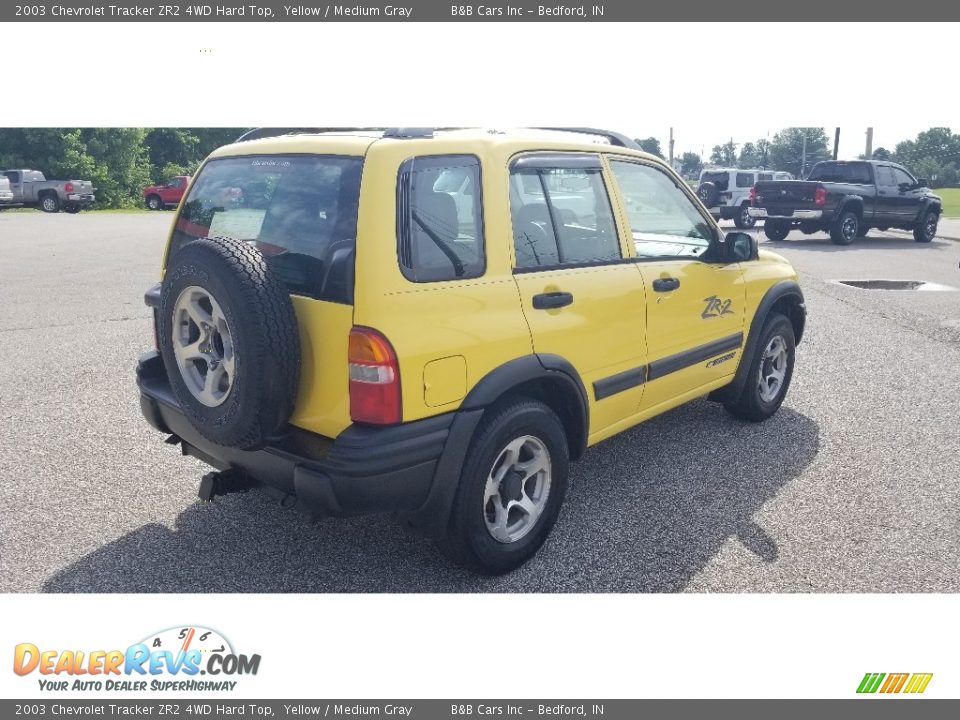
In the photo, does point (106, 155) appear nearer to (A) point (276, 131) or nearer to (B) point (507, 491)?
(A) point (276, 131)

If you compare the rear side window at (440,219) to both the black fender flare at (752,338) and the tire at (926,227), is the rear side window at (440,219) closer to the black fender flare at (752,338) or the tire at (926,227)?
the black fender flare at (752,338)

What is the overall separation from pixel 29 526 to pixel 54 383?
266cm

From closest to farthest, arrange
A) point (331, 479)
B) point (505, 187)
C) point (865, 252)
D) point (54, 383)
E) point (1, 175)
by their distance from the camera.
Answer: point (331, 479), point (505, 187), point (54, 383), point (865, 252), point (1, 175)

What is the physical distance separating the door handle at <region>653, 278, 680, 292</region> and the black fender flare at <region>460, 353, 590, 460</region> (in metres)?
0.80

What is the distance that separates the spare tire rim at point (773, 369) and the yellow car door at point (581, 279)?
1.61m

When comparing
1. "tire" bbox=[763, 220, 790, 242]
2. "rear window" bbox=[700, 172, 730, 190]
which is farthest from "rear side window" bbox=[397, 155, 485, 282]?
"rear window" bbox=[700, 172, 730, 190]

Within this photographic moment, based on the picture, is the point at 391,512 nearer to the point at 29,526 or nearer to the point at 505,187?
the point at 505,187

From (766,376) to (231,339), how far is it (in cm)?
376

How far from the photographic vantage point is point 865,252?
16.0 metres

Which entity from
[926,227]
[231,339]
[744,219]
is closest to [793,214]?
[926,227]

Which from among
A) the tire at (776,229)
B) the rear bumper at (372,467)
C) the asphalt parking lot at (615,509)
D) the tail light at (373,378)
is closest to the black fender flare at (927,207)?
the tire at (776,229)

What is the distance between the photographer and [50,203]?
30.5 meters

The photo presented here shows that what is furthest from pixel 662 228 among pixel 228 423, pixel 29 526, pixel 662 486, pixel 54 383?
pixel 54 383

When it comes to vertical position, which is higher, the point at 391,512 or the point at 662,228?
the point at 662,228
